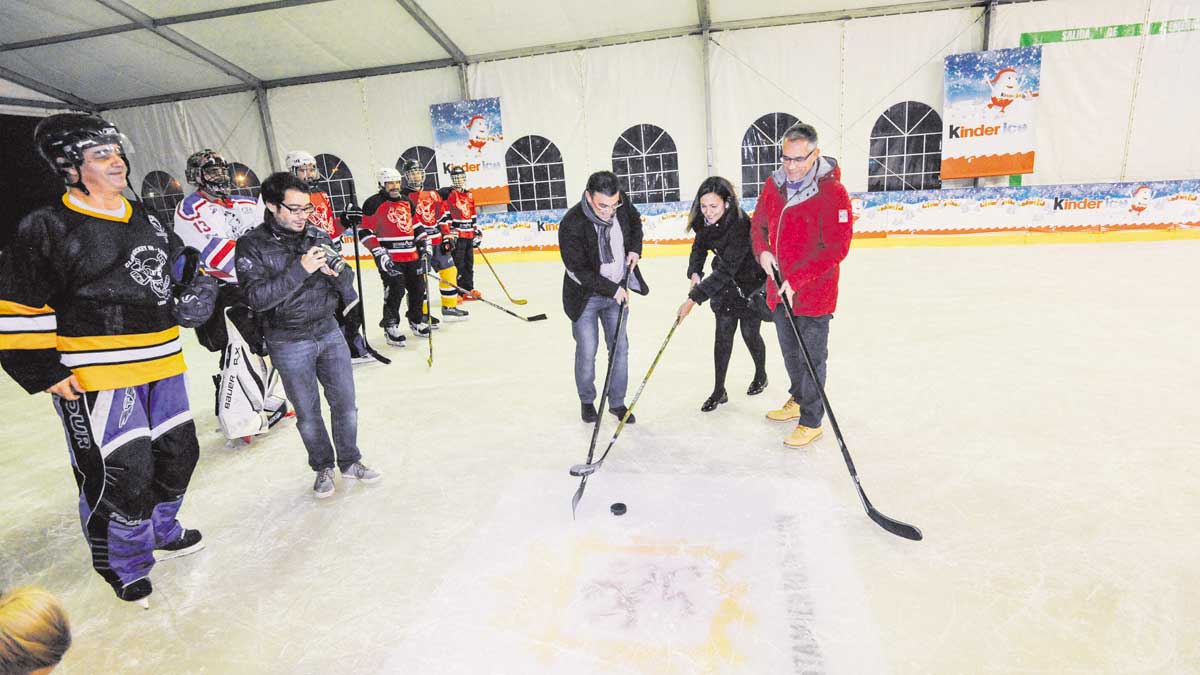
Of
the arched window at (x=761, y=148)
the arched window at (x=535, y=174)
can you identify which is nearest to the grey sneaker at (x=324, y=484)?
the arched window at (x=535, y=174)

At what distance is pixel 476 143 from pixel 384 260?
5835mm

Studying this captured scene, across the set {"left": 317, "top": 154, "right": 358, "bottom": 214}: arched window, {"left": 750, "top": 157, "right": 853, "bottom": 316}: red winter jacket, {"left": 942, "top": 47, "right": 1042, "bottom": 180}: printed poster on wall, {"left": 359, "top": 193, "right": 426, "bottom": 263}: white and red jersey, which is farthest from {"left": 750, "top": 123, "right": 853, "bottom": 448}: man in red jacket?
{"left": 317, "top": 154, "right": 358, "bottom": 214}: arched window

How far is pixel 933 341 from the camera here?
4281mm

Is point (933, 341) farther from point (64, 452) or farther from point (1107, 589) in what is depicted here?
point (64, 452)

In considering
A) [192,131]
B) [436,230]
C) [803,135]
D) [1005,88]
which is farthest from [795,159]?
[192,131]

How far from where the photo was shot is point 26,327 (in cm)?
168

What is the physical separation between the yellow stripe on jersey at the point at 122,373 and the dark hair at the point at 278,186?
695 mm

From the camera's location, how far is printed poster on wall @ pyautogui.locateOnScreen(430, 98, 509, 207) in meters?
10.1

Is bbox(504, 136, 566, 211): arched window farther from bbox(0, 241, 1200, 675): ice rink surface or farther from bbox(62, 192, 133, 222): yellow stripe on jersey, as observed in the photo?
bbox(62, 192, 133, 222): yellow stripe on jersey

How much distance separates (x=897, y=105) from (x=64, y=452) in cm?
1040

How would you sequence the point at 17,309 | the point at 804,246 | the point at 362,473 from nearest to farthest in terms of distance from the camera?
1. the point at 17,309
2. the point at 804,246
3. the point at 362,473

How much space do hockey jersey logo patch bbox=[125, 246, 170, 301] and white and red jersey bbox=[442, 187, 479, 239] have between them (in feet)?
14.9

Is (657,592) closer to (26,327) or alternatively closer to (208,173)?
(26,327)

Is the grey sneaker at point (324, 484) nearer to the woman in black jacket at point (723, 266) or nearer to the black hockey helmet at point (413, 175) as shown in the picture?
the woman in black jacket at point (723, 266)
